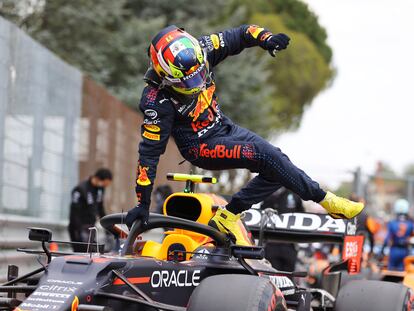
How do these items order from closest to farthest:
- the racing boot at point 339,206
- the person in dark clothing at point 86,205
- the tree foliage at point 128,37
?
the racing boot at point 339,206
the person in dark clothing at point 86,205
the tree foliage at point 128,37

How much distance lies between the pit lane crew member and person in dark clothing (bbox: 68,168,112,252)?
561 cm

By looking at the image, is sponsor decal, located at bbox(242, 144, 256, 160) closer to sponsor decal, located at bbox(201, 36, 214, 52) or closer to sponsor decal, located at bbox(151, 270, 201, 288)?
sponsor decal, located at bbox(151, 270, 201, 288)

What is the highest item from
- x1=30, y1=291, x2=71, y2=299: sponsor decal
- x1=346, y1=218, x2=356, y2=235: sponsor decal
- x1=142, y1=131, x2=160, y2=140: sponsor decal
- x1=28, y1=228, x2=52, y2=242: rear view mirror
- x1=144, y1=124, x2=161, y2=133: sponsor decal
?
x1=144, y1=124, x2=161, y2=133: sponsor decal

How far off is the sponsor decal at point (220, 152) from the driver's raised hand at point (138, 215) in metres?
0.67

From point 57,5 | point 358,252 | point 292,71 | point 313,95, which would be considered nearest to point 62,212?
point 358,252

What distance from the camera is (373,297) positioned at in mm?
7156

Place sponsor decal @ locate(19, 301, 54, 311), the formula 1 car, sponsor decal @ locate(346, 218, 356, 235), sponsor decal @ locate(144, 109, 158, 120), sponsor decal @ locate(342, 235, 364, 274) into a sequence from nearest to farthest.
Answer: sponsor decal @ locate(19, 301, 54, 311) → the formula 1 car → sponsor decal @ locate(144, 109, 158, 120) → sponsor decal @ locate(342, 235, 364, 274) → sponsor decal @ locate(346, 218, 356, 235)

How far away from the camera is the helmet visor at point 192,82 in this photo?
6.72m

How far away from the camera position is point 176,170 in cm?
1878

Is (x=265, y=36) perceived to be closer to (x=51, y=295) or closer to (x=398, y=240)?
(x=51, y=295)

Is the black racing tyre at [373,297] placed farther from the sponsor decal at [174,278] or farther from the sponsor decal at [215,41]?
the sponsor decal at [215,41]

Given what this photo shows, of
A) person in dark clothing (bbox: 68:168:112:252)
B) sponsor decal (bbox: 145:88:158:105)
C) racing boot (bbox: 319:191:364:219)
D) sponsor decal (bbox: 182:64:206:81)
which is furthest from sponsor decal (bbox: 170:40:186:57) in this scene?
person in dark clothing (bbox: 68:168:112:252)

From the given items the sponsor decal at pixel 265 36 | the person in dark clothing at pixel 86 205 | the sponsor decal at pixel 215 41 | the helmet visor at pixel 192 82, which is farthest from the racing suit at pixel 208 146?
the person in dark clothing at pixel 86 205

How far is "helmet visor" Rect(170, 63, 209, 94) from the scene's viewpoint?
265 inches
